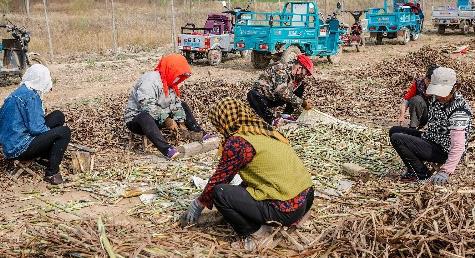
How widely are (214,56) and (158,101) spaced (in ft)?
28.0

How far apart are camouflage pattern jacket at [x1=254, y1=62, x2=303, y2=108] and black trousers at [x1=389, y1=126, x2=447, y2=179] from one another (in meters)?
2.12

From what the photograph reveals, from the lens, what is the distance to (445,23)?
21.1 metres

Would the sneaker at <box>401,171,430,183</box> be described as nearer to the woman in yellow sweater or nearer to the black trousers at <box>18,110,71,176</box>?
the woman in yellow sweater

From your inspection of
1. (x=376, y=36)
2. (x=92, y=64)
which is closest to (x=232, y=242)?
(x=92, y=64)

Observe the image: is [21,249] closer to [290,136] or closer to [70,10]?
[290,136]

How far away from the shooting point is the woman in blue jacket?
505 centimetres

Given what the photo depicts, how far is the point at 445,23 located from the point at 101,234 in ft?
66.7

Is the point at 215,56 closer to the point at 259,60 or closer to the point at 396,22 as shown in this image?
the point at 259,60

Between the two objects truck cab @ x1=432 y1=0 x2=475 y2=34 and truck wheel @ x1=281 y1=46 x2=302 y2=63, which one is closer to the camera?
truck wheel @ x1=281 y1=46 x2=302 y2=63

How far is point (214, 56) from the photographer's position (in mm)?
14516

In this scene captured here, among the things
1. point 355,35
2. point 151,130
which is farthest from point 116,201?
point 355,35

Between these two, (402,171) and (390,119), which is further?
(390,119)

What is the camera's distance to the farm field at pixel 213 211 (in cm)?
350

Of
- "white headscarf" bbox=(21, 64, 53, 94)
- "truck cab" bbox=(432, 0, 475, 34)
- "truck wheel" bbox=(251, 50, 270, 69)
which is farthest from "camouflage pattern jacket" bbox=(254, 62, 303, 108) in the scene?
"truck cab" bbox=(432, 0, 475, 34)
